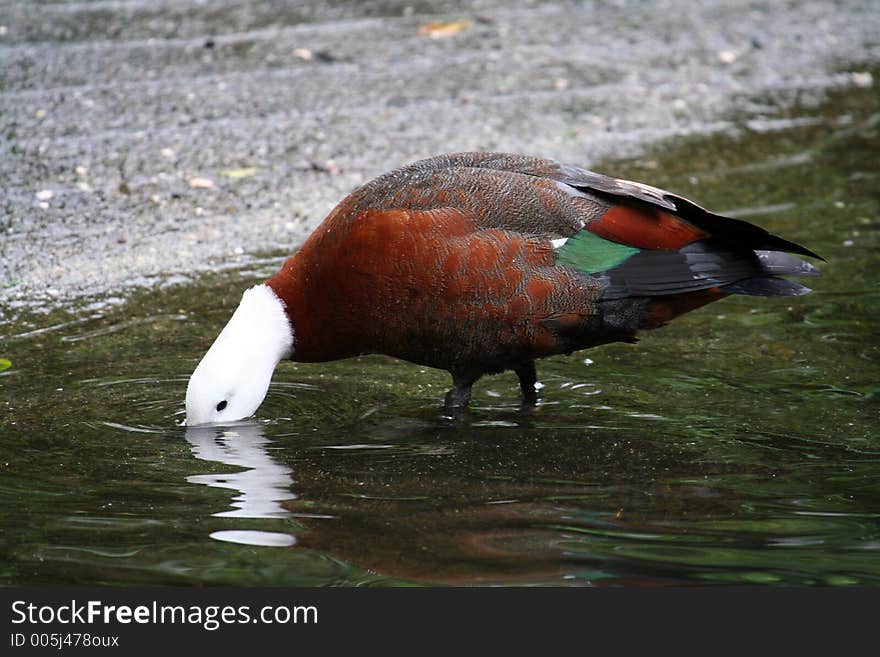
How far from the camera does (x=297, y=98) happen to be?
812cm

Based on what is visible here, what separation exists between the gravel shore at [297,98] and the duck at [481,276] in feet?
5.62

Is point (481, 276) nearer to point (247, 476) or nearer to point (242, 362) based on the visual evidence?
point (242, 362)

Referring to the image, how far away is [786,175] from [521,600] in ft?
16.0

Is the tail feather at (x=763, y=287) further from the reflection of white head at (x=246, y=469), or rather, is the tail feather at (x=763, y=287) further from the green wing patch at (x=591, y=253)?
the reflection of white head at (x=246, y=469)

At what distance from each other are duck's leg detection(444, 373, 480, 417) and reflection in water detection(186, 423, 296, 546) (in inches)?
28.5

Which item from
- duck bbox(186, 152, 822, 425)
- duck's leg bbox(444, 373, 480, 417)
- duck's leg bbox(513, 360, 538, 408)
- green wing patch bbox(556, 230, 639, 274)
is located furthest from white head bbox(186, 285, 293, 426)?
green wing patch bbox(556, 230, 639, 274)

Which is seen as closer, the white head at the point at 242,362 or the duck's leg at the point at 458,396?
the white head at the point at 242,362

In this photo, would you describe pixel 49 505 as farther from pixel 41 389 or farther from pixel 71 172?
pixel 71 172

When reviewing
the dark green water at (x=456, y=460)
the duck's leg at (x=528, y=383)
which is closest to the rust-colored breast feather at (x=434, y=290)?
the duck's leg at (x=528, y=383)

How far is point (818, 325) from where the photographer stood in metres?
5.61

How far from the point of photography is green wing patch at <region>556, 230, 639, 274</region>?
4617mm

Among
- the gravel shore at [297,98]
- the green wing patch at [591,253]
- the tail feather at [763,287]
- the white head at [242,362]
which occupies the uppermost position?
the gravel shore at [297,98]

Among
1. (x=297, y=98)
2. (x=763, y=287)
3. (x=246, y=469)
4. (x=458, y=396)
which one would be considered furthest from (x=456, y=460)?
(x=297, y=98)

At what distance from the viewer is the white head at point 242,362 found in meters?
4.55
